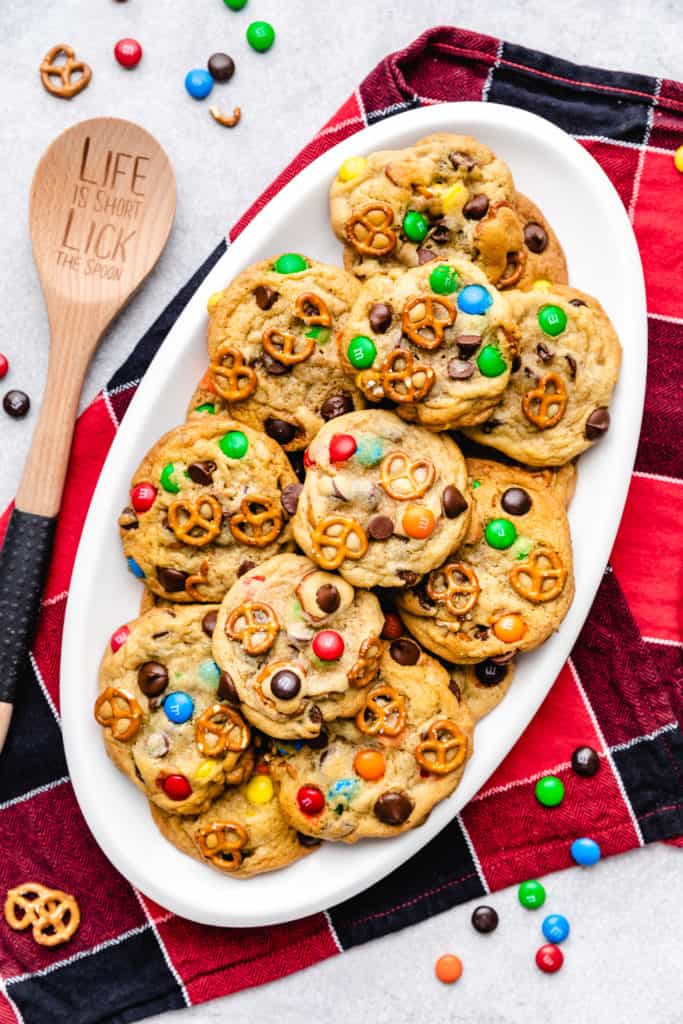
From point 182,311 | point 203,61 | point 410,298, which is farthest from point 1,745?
point 203,61

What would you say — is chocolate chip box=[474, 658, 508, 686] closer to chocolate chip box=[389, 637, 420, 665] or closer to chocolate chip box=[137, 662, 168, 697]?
chocolate chip box=[389, 637, 420, 665]

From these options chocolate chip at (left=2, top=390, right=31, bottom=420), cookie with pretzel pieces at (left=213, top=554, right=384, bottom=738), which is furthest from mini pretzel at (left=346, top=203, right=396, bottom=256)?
chocolate chip at (left=2, top=390, right=31, bottom=420)

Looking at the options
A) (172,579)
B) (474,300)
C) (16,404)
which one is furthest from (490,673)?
(16,404)

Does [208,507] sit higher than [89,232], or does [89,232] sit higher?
[89,232]

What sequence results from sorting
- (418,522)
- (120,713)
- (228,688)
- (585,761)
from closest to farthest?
(418,522), (228,688), (120,713), (585,761)

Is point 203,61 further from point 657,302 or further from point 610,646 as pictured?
point 610,646

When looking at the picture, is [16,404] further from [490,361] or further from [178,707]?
[490,361]
